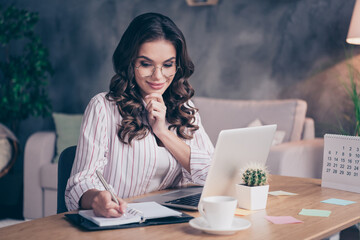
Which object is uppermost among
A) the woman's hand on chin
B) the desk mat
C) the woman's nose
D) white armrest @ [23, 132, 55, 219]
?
the woman's nose

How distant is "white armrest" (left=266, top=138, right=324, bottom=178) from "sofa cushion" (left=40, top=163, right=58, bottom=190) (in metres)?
1.70

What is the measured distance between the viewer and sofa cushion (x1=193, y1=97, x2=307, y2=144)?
3174 mm

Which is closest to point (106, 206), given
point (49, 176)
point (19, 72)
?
point (49, 176)

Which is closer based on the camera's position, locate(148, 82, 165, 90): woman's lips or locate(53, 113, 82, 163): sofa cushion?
locate(148, 82, 165, 90): woman's lips

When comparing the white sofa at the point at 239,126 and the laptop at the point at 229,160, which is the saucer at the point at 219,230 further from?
the white sofa at the point at 239,126

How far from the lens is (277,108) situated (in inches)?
127

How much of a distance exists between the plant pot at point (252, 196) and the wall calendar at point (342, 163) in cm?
40

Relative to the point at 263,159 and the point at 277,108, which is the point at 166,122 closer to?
the point at 263,159

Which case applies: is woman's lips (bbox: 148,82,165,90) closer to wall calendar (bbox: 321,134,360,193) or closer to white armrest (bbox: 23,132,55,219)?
wall calendar (bbox: 321,134,360,193)

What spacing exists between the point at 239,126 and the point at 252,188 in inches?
84.9

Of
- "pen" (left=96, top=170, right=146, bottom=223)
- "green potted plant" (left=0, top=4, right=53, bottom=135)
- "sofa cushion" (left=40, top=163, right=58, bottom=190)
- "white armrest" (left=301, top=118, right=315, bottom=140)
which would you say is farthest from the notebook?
"green potted plant" (left=0, top=4, right=53, bottom=135)

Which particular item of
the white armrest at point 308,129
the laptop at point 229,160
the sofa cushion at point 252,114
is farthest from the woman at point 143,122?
the white armrest at point 308,129

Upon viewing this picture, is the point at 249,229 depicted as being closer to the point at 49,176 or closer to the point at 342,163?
the point at 342,163

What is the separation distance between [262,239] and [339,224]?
0.25 metres
